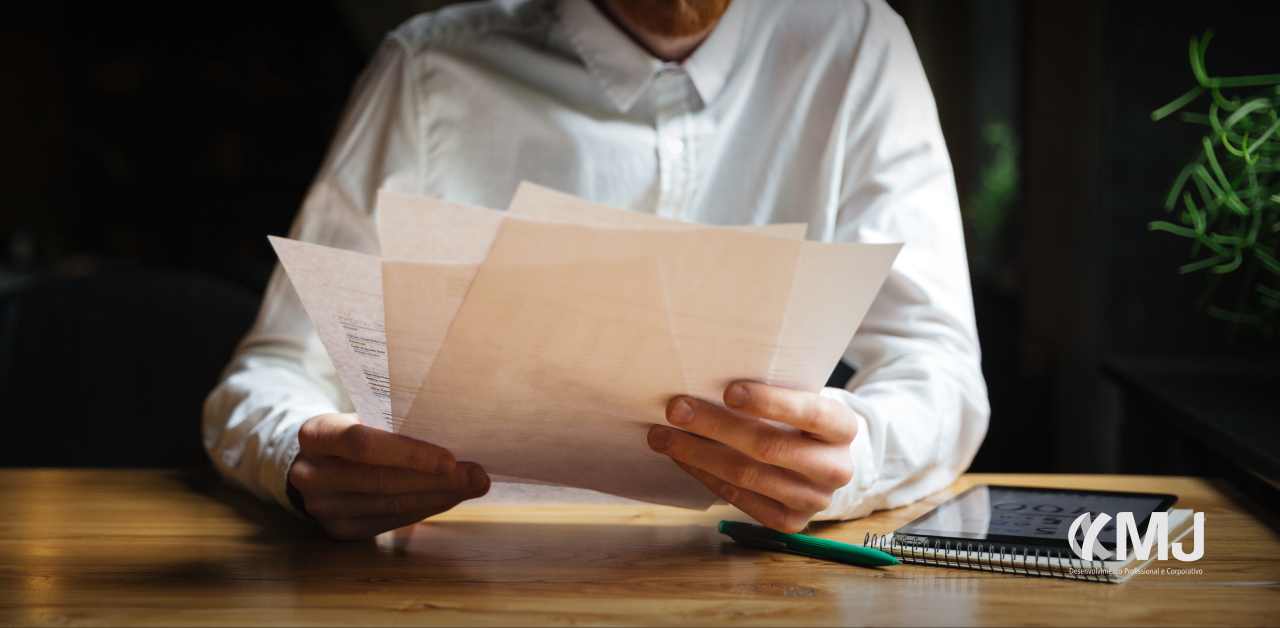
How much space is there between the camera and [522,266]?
0.50m

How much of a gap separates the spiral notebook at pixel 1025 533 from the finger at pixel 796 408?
10 cm

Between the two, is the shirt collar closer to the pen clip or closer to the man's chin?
the man's chin

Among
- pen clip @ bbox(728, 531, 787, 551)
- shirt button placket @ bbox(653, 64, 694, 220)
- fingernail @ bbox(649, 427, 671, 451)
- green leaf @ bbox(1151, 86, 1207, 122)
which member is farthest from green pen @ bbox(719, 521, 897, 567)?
green leaf @ bbox(1151, 86, 1207, 122)

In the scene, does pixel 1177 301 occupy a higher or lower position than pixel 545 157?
lower

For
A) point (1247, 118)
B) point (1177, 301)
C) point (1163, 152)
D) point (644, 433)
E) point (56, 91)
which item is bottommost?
point (56, 91)

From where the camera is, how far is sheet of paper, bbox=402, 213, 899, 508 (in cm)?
49

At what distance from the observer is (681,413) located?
56 cm

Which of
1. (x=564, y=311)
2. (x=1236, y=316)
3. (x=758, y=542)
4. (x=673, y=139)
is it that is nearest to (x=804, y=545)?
(x=758, y=542)

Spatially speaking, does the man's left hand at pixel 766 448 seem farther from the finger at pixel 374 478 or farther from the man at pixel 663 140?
the man at pixel 663 140

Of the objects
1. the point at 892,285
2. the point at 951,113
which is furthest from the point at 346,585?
the point at 951,113

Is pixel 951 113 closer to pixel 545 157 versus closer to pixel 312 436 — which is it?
A: pixel 545 157

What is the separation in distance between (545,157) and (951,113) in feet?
10.1

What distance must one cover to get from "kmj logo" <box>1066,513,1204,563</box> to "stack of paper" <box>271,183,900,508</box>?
204mm

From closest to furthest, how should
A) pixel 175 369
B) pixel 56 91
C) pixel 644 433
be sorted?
pixel 644 433 < pixel 175 369 < pixel 56 91
